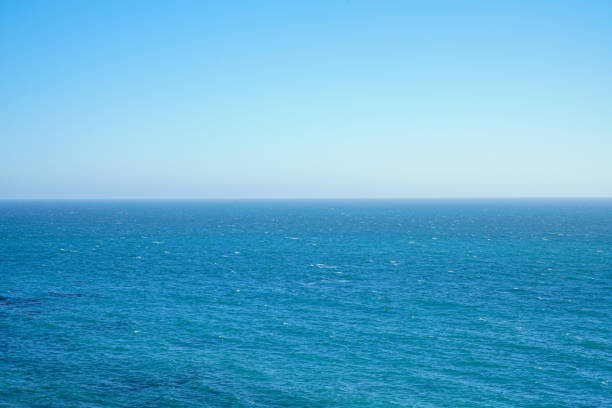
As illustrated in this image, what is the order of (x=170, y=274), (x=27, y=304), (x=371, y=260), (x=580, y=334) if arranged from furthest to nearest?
1. (x=371, y=260)
2. (x=170, y=274)
3. (x=27, y=304)
4. (x=580, y=334)

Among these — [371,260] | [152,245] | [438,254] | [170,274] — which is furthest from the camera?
[152,245]

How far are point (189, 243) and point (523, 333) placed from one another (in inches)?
3843

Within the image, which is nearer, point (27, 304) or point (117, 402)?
point (117, 402)

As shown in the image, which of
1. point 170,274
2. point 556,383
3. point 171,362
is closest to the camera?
point 556,383

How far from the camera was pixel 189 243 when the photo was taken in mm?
129375

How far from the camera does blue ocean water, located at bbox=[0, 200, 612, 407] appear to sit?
37125 mm

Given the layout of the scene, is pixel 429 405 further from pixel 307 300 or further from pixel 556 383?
pixel 307 300

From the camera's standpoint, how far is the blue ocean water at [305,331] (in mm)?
37125

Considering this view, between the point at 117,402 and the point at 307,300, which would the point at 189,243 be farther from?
the point at 117,402

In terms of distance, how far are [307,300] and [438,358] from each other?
2505cm

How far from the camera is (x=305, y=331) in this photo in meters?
51.8

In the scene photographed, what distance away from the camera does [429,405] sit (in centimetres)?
3494

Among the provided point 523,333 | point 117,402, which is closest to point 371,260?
point 523,333

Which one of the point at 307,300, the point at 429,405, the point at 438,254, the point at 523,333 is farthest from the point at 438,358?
the point at 438,254
